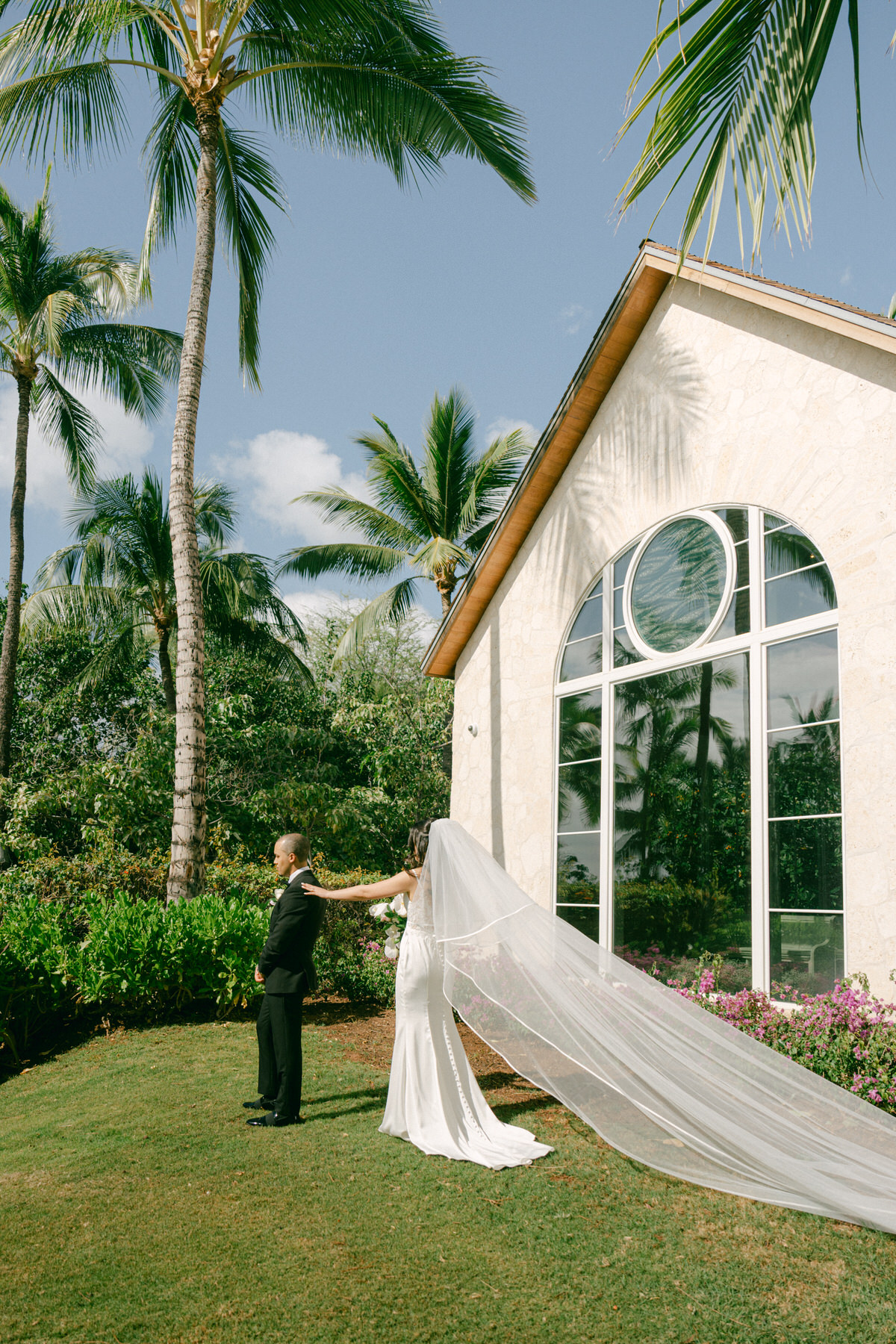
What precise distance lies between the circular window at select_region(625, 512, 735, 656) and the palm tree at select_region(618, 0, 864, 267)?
203 inches

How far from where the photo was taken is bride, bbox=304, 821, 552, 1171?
226 inches

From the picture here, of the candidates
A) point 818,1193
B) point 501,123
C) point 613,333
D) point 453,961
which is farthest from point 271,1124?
point 501,123

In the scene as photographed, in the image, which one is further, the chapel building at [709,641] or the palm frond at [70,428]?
the palm frond at [70,428]

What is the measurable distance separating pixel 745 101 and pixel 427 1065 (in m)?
5.48

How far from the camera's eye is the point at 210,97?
12.0 m

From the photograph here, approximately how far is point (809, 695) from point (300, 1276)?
5431 millimetres

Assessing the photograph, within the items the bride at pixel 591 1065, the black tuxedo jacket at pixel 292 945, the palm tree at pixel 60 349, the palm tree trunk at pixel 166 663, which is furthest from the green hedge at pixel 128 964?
the palm tree trunk at pixel 166 663

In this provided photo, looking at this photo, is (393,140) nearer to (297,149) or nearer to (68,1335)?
(297,149)

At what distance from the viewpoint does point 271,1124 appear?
244 inches

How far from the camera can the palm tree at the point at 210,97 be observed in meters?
10.9

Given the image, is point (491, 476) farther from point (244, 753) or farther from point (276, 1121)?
point (276, 1121)

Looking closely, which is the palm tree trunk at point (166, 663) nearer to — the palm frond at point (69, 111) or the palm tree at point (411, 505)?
the palm tree at point (411, 505)

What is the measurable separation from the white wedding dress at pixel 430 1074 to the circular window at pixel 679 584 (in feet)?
12.8

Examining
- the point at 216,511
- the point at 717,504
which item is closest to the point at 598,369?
the point at 717,504
